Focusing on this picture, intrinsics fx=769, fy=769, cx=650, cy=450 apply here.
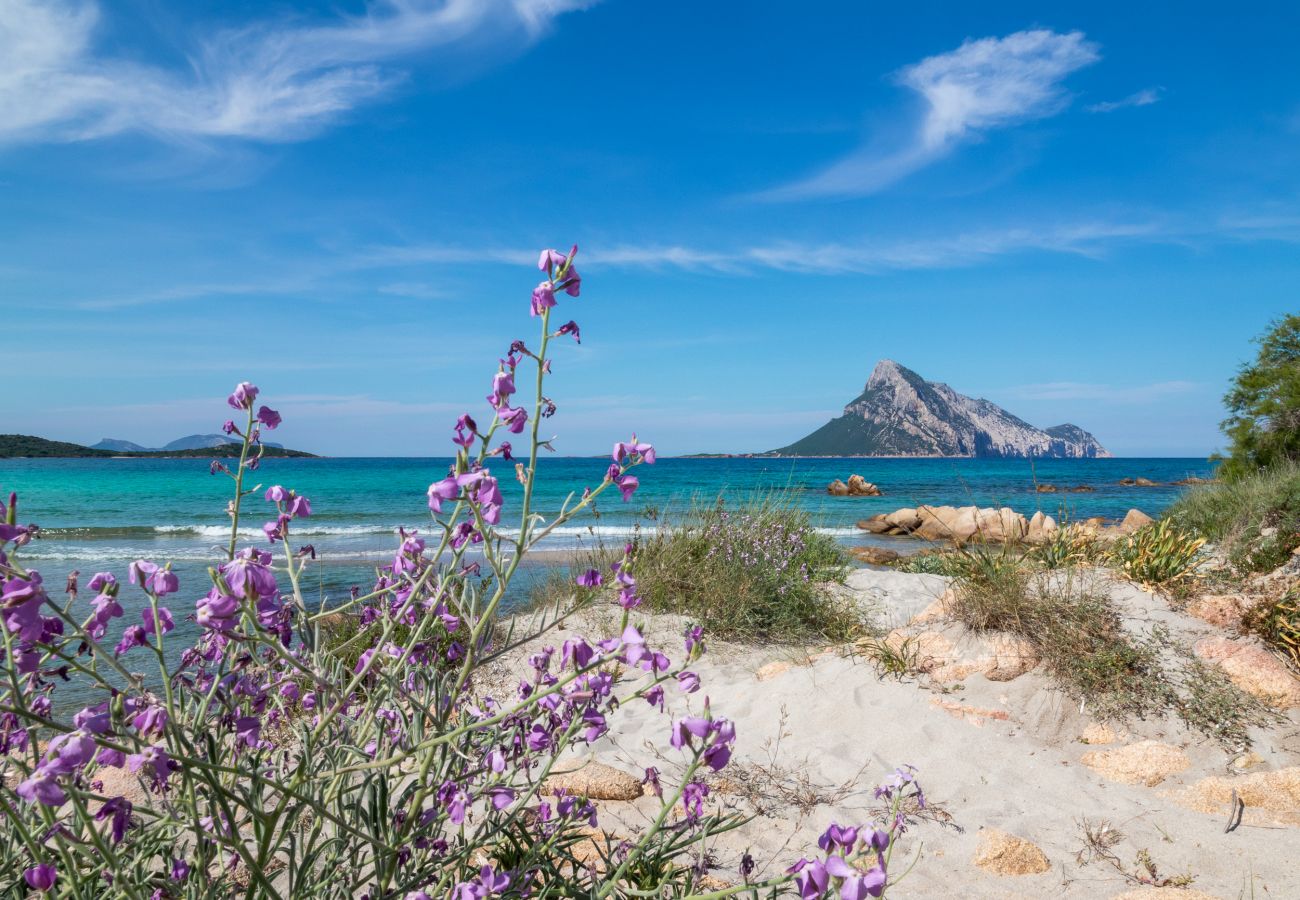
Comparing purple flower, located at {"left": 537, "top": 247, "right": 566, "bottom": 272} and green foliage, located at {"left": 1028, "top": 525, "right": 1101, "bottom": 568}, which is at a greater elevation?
purple flower, located at {"left": 537, "top": 247, "right": 566, "bottom": 272}

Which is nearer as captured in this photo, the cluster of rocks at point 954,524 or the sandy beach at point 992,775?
the sandy beach at point 992,775

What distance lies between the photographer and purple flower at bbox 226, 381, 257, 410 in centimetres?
196

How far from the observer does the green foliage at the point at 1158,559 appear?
6109mm

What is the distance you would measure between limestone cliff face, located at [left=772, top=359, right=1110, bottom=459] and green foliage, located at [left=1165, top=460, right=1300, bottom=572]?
295 feet

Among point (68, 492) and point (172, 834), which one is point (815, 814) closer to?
point (172, 834)

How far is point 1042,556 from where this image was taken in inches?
264

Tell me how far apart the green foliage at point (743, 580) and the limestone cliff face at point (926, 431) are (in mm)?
92628

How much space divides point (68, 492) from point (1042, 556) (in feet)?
133

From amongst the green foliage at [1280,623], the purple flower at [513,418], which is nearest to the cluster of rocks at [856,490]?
the green foliage at [1280,623]

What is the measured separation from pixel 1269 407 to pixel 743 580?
14.7m

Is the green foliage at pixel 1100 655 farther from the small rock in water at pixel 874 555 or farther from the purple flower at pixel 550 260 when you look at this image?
the small rock in water at pixel 874 555

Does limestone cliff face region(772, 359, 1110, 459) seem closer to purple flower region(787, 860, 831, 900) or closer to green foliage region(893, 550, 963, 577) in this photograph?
green foliage region(893, 550, 963, 577)

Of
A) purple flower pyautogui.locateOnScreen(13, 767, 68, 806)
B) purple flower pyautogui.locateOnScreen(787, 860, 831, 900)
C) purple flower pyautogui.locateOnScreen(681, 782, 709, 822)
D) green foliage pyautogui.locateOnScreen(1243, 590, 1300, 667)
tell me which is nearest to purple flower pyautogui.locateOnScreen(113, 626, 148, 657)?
purple flower pyautogui.locateOnScreen(13, 767, 68, 806)

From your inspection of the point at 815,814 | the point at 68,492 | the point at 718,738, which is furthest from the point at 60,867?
the point at 68,492
